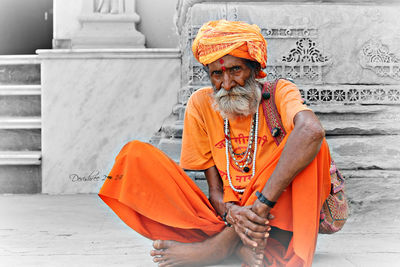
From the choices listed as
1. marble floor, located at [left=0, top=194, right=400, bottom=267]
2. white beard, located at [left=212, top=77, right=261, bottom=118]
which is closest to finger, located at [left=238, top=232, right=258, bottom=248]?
marble floor, located at [left=0, top=194, right=400, bottom=267]

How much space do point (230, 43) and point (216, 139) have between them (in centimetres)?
51

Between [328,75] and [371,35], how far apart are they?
19.6 inches

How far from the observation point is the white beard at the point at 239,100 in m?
2.43

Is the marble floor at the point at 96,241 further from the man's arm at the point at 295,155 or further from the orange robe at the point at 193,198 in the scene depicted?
the man's arm at the point at 295,155

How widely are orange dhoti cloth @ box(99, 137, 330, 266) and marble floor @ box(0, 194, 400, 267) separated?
0.21 meters

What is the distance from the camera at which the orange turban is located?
239 cm

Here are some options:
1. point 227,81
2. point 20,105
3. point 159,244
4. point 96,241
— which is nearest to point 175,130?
point 96,241

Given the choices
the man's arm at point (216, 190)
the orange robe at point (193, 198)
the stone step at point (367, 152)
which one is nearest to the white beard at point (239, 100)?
the orange robe at point (193, 198)

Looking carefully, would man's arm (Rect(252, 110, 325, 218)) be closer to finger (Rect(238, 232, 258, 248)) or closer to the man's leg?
finger (Rect(238, 232, 258, 248))

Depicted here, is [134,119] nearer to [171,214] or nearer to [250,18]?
[250,18]

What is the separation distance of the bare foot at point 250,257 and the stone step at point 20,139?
357 cm

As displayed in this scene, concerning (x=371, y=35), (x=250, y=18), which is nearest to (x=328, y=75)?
(x=371, y=35)

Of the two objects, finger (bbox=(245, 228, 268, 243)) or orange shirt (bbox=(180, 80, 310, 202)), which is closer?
finger (bbox=(245, 228, 268, 243))

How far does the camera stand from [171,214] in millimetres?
2350
